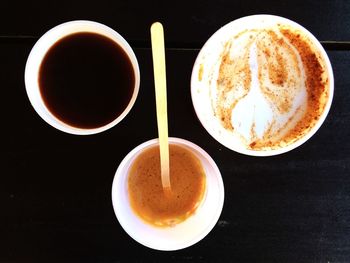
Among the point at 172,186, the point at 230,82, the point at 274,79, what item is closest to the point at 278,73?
the point at 274,79

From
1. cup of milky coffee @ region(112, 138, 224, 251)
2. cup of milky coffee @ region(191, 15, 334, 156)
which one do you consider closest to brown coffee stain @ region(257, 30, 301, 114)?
cup of milky coffee @ region(191, 15, 334, 156)

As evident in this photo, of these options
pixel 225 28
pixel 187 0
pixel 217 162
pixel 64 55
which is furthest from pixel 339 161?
pixel 64 55

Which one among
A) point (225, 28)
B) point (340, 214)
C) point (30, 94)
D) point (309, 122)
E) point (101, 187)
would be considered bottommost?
point (340, 214)

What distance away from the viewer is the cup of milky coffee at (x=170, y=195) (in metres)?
0.97

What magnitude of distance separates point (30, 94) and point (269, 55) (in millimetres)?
573

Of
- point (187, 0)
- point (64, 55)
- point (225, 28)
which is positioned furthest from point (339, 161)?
point (64, 55)

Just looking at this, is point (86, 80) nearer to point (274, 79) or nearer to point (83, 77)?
point (83, 77)

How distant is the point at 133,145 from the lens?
102 centimetres

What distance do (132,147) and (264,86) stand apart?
0.36 metres

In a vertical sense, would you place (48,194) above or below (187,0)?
below

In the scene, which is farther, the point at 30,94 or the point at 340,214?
the point at 340,214

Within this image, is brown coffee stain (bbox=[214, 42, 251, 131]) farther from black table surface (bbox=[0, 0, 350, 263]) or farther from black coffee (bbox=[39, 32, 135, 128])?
black coffee (bbox=[39, 32, 135, 128])

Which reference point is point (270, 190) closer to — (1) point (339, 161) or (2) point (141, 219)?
(1) point (339, 161)

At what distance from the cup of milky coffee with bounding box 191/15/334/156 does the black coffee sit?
182 mm
